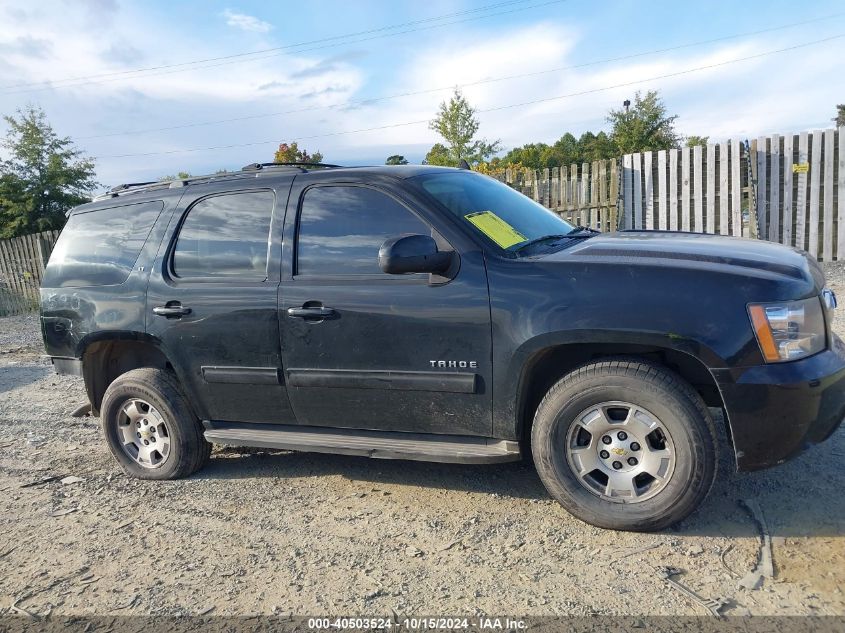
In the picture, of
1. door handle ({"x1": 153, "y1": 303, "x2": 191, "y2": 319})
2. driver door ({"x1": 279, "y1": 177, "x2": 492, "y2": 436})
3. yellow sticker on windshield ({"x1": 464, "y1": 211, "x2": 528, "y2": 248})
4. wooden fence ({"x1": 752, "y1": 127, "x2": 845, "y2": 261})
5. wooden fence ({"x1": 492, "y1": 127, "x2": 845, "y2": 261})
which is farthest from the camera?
wooden fence ({"x1": 492, "y1": 127, "x2": 845, "y2": 261})

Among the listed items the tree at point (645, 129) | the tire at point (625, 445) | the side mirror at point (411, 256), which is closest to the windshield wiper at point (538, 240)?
the side mirror at point (411, 256)

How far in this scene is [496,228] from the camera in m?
3.66

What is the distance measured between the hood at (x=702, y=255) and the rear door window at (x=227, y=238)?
173 cm

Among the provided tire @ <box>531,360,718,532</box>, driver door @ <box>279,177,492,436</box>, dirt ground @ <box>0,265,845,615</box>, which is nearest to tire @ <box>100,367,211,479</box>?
dirt ground @ <box>0,265,845,615</box>

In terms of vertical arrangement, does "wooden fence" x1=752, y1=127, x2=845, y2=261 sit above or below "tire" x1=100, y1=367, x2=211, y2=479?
above

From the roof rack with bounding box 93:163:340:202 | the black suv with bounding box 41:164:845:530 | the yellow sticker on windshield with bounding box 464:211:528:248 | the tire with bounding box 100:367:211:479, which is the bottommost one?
the tire with bounding box 100:367:211:479

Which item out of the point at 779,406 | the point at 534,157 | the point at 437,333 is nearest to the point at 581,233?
the point at 437,333

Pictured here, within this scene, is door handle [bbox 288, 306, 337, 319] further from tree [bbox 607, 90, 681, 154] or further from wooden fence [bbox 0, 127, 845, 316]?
tree [bbox 607, 90, 681, 154]

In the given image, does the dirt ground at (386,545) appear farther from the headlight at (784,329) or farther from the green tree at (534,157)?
the green tree at (534,157)

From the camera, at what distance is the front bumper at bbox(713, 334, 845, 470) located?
2.88 m

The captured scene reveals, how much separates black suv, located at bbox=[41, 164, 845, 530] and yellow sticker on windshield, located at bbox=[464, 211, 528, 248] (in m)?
0.02

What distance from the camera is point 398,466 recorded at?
431 centimetres

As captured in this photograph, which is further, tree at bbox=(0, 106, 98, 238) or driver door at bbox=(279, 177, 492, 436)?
tree at bbox=(0, 106, 98, 238)

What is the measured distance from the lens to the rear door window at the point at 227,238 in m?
3.95
